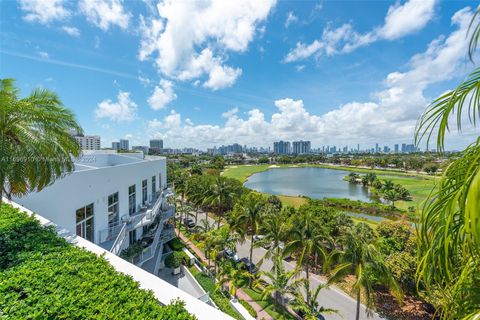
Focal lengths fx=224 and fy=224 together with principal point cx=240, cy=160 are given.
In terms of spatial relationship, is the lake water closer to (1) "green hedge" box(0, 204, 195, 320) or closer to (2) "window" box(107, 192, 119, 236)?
(2) "window" box(107, 192, 119, 236)

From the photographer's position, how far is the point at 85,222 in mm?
10562

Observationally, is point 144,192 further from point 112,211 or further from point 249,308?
point 249,308

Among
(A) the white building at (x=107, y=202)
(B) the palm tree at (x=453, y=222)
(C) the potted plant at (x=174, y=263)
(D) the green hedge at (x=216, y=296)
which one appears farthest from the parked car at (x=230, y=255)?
(B) the palm tree at (x=453, y=222)

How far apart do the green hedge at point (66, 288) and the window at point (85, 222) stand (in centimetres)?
495

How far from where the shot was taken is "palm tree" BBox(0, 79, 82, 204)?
5609mm

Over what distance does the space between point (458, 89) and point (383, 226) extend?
24507mm

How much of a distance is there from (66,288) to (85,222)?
8136 millimetres

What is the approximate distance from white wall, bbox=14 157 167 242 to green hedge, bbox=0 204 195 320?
3.76 metres

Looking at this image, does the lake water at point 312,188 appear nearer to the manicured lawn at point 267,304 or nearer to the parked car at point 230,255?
the parked car at point 230,255

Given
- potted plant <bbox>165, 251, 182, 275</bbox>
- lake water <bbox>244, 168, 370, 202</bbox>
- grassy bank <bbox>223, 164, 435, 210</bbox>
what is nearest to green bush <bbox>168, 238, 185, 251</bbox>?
potted plant <bbox>165, 251, 182, 275</bbox>

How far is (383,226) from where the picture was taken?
2217 cm

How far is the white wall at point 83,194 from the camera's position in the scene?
867cm

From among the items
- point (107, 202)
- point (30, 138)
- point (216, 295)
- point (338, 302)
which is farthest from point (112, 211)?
point (338, 302)

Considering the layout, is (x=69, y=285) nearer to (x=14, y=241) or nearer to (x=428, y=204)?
(x=14, y=241)
